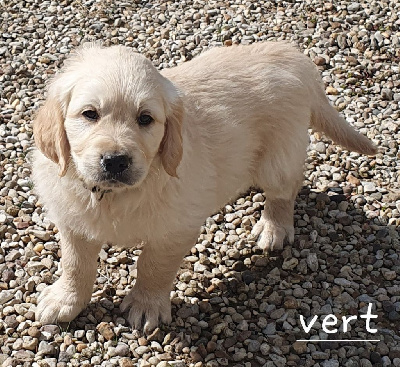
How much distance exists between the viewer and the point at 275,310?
13.9 ft

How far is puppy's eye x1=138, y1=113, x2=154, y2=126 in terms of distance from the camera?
328cm

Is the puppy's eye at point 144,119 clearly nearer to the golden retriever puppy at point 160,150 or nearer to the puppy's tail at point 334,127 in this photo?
the golden retriever puppy at point 160,150

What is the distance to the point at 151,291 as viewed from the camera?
404 cm

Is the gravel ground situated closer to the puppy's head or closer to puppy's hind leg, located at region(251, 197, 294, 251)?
puppy's hind leg, located at region(251, 197, 294, 251)

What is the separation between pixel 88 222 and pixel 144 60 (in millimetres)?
848

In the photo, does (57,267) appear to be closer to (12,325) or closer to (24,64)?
(12,325)

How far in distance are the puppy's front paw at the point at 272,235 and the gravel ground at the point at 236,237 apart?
2.5 inches

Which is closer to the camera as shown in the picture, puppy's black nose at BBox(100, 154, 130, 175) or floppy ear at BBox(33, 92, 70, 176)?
puppy's black nose at BBox(100, 154, 130, 175)

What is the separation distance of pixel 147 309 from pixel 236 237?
3.13 feet

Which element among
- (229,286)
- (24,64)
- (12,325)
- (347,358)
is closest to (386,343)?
(347,358)

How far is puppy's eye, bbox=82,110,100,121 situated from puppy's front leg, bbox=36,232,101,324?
2.72ft

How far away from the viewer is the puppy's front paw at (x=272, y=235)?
4.58 m

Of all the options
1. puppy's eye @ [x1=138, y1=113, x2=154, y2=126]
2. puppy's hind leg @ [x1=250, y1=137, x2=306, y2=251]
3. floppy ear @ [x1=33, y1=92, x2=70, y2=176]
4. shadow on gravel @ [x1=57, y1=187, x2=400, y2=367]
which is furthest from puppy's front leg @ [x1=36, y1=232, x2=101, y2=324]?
puppy's hind leg @ [x1=250, y1=137, x2=306, y2=251]

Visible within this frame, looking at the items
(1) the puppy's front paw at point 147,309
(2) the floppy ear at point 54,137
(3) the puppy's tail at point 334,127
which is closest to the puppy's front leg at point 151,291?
(1) the puppy's front paw at point 147,309
